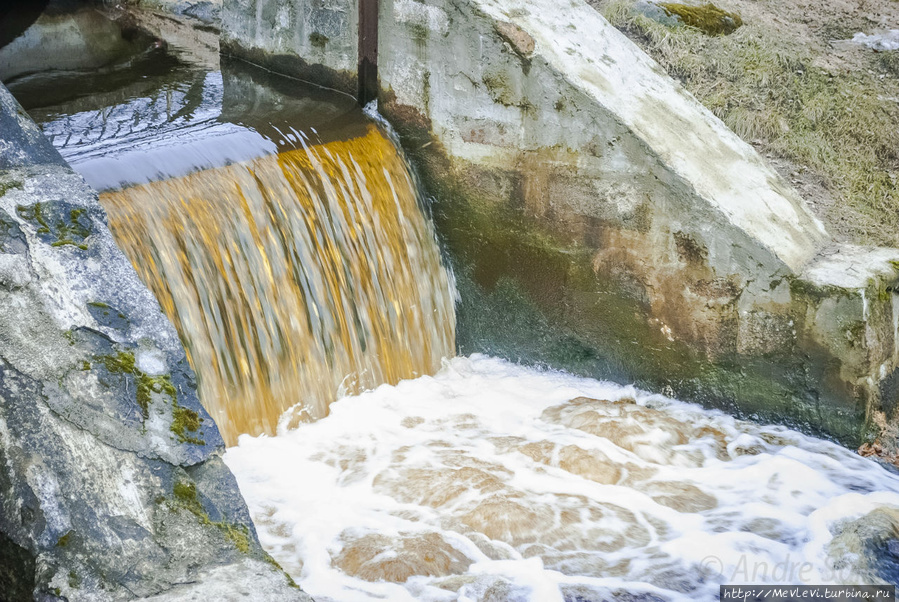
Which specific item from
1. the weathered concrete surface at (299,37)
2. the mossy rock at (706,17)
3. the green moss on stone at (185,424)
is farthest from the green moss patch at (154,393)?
the mossy rock at (706,17)

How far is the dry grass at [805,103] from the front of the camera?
5262 millimetres

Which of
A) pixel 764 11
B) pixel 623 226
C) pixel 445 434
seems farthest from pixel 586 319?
pixel 764 11

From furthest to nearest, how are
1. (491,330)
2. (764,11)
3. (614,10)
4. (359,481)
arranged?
(764,11) → (614,10) → (491,330) → (359,481)

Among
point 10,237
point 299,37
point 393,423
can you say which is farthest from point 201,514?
point 299,37

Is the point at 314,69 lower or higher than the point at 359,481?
higher

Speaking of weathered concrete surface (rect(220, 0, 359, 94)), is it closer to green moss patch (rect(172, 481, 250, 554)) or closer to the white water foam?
the white water foam

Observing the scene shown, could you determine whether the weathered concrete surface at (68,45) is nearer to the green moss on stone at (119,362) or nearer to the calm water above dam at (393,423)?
the calm water above dam at (393,423)

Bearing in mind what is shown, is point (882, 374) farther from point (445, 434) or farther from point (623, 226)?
point (445, 434)

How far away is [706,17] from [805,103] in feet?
4.42

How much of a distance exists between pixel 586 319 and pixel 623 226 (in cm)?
60

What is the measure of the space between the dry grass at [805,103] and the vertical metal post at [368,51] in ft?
7.76

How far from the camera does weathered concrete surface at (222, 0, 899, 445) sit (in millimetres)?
4254

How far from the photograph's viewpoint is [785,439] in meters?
4.30

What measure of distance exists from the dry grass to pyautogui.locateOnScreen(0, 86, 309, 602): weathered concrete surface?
4.00m
